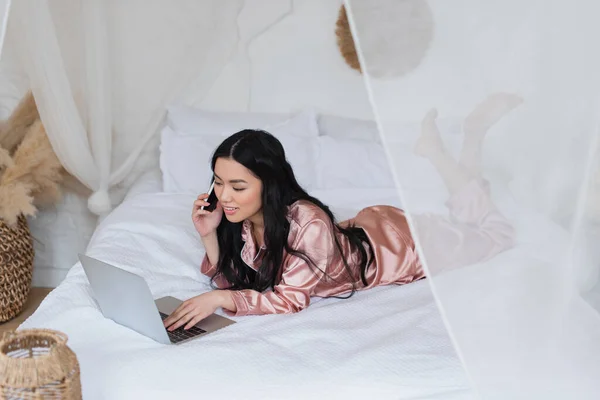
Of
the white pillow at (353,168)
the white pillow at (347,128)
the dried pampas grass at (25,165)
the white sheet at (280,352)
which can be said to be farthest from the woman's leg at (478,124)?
the dried pampas grass at (25,165)

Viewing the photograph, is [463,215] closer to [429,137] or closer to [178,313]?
[429,137]

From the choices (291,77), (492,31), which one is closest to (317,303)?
(492,31)

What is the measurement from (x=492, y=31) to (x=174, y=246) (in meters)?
1.40

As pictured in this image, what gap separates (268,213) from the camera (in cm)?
201

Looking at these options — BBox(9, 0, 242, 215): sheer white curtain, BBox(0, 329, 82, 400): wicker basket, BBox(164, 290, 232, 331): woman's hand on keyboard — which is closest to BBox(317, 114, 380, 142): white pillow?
BBox(9, 0, 242, 215): sheer white curtain

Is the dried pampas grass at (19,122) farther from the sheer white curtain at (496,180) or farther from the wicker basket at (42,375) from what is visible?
the sheer white curtain at (496,180)

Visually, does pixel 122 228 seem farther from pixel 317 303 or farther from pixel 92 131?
pixel 317 303

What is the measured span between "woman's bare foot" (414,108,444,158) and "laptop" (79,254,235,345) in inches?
27.2

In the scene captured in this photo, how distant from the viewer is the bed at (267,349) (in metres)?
1.55

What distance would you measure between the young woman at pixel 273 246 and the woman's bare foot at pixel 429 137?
75 centimetres

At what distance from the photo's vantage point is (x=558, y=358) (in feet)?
4.13

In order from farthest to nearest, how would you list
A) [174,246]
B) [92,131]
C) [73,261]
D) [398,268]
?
[73,261] → [92,131] → [174,246] → [398,268]

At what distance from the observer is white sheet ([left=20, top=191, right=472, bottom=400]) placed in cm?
155

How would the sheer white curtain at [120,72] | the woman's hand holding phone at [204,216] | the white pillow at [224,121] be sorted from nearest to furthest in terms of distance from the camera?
the woman's hand holding phone at [204,216] → the sheer white curtain at [120,72] → the white pillow at [224,121]
